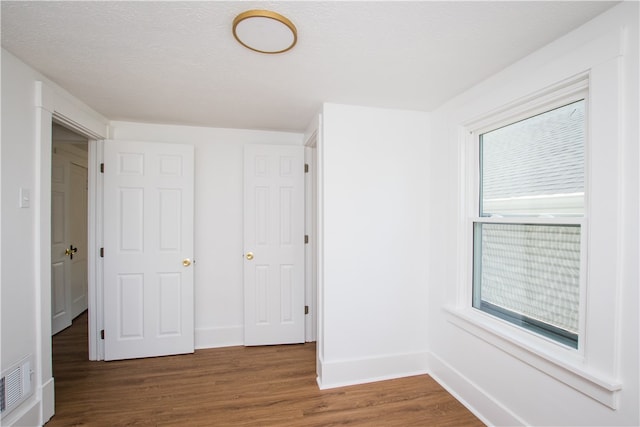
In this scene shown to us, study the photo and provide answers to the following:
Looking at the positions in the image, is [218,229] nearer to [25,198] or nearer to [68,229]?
[25,198]

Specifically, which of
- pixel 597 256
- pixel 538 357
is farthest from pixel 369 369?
pixel 597 256

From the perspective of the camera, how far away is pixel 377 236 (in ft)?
8.11

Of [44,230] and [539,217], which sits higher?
[539,217]

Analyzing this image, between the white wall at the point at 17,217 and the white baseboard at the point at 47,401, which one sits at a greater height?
the white wall at the point at 17,217

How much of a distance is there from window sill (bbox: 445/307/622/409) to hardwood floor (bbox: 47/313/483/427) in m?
0.60

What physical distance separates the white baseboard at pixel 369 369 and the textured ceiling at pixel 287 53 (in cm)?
221

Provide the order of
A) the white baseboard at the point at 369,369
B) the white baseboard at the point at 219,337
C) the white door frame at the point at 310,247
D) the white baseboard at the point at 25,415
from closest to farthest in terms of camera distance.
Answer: the white baseboard at the point at 25,415
the white baseboard at the point at 369,369
the white baseboard at the point at 219,337
the white door frame at the point at 310,247

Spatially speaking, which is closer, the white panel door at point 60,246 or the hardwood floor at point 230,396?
the hardwood floor at point 230,396

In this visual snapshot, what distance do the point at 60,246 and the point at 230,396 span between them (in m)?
3.03

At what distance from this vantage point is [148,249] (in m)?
2.82

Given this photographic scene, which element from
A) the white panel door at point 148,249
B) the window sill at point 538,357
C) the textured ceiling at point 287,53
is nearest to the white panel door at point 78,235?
the white panel door at point 148,249

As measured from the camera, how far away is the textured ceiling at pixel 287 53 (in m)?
1.29

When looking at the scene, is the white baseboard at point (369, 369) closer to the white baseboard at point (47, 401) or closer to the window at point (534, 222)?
the window at point (534, 222)

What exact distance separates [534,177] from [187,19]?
214 centimetres
